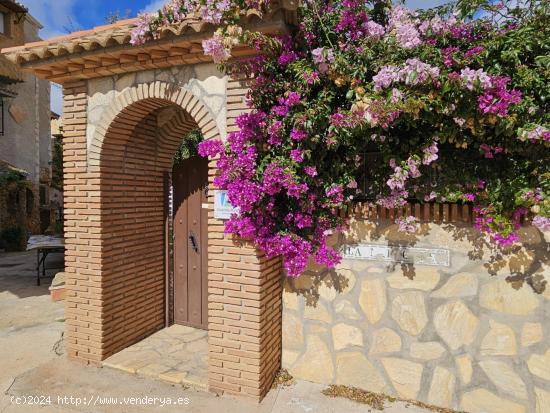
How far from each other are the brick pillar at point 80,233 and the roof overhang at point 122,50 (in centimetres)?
30

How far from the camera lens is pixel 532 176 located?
116 inches

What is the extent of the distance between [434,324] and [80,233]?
13.1ft

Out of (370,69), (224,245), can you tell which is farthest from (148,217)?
(370,69)

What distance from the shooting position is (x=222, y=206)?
3.64 m

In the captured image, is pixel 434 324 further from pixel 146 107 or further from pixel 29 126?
pixel 29 126

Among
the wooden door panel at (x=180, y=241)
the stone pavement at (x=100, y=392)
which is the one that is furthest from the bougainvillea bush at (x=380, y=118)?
the wooden door panel at (x=180, y=241)

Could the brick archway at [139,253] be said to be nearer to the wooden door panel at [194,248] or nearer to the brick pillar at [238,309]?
the brick pillar at [238,309]

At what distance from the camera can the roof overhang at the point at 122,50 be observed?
3264 mm

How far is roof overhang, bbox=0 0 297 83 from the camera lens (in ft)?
10.7

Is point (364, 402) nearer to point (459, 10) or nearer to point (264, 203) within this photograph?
point (264, 203)

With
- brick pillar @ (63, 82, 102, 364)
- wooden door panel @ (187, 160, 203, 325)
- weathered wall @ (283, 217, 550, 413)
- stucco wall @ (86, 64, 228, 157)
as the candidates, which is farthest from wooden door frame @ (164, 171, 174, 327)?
weathered wall @ (283, 217, 550, 413)

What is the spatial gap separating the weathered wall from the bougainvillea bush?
0.30 m

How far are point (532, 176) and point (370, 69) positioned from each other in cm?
159

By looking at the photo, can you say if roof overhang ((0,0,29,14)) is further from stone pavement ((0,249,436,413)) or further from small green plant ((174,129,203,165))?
stone pavement ((0,249,436,413))
